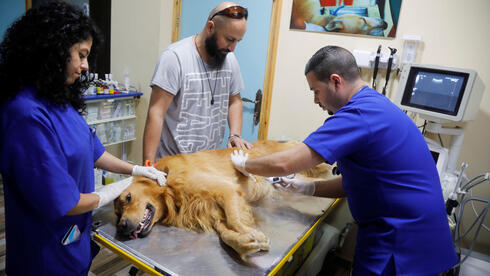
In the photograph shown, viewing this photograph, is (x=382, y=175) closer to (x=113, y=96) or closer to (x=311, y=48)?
(x=311, y=48)

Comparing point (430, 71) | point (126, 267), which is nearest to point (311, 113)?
point (430, 71)

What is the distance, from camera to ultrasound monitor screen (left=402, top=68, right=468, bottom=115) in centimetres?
202

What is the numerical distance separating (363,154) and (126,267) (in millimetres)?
2232

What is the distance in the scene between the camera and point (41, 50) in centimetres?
101

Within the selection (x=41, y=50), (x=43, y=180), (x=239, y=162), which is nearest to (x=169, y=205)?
(x=239, y=162)

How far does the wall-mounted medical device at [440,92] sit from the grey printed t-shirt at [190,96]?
125 centimetres

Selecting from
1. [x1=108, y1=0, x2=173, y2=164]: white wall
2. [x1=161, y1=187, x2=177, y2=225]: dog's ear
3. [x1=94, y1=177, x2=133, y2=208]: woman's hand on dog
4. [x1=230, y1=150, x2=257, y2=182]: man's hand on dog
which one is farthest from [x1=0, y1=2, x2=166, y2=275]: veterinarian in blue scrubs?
[x1=108, y1=0, x2=173, y2=164]: white wall

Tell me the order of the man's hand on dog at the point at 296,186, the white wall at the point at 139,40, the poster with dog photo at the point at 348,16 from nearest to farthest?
the man's hand on dog at the point at 296,186 < the poster with dog photo at the point at 348,16 < the white wall at the point at 139,40

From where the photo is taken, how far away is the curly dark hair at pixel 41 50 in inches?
40.0

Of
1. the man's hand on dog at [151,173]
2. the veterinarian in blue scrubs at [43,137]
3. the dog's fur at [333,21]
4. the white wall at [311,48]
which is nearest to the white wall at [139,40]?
the white wall at [311,48]

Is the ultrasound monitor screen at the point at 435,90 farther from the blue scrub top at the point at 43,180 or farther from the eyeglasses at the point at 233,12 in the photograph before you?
the blue scrub top at the point at 43,180

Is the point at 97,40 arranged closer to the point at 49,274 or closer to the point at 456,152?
the point at 49,274

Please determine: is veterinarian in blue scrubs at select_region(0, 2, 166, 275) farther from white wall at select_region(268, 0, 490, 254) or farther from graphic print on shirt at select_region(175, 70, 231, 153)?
white wall at select_region(268, 0, 490, 254)

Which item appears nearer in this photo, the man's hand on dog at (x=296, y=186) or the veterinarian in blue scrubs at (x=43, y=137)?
the veterinarian in blue scrubs at (x=43, y=137)
